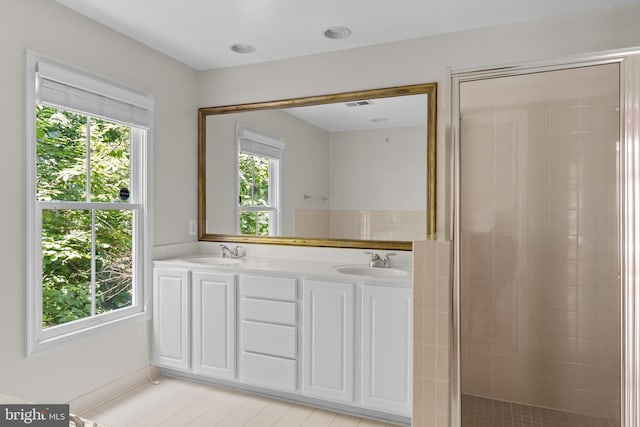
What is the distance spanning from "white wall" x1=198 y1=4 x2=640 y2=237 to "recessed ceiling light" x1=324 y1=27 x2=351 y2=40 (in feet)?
0.65

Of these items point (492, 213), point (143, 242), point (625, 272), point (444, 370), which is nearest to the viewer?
point (625, 272)

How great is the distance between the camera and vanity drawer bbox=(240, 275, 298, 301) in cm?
250

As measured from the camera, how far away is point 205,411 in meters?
2.45

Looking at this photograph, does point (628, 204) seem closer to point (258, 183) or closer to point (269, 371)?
point (269, 371)

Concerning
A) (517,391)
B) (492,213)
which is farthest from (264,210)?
(517,391)

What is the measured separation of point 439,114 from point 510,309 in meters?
1.27

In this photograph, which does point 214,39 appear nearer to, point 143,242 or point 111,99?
point 111,99

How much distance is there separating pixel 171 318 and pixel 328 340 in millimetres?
1185

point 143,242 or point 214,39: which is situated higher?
point 214,39

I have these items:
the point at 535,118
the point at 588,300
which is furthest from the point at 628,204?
the point at 535,118

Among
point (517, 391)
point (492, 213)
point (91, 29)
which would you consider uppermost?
point (91, 29)

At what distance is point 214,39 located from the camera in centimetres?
275

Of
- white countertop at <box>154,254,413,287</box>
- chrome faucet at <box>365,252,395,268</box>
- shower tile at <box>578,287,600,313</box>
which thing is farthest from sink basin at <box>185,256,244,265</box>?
shower tile at <box>578,287,600,313</box>

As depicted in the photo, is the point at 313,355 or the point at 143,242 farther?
the point at 143,242
